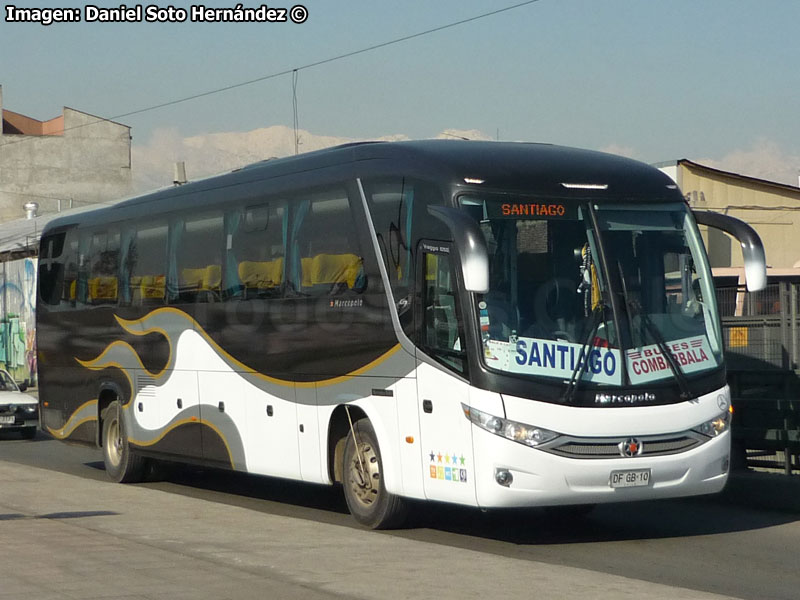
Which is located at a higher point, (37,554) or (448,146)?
(448,146)

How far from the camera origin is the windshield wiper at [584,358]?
10.6 m

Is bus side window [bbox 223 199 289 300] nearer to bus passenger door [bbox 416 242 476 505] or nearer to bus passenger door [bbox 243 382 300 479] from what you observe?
bus passenger door [bbox 243 382 300 479]

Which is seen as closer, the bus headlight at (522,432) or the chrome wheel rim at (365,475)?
the bus headlight at (522,432)

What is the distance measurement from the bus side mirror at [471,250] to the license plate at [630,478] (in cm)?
186

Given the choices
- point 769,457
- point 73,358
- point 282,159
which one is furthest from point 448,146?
point 73,358

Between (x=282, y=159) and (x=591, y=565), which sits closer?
(x=591, y=565)

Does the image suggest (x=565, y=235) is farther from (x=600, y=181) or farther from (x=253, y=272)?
(x=253, y=272)

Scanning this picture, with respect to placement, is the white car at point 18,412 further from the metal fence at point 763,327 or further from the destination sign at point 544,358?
the destination sign at point 544,358

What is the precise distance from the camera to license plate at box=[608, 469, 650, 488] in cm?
1068

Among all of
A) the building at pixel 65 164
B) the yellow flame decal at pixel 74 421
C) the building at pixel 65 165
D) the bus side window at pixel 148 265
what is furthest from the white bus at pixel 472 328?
the building at pixel 65 164

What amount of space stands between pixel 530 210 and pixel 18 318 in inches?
1592

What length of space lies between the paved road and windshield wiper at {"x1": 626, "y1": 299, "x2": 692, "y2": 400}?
1328 millimetres

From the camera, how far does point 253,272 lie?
46.4 feet

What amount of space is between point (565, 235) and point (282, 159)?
422 centimetres
